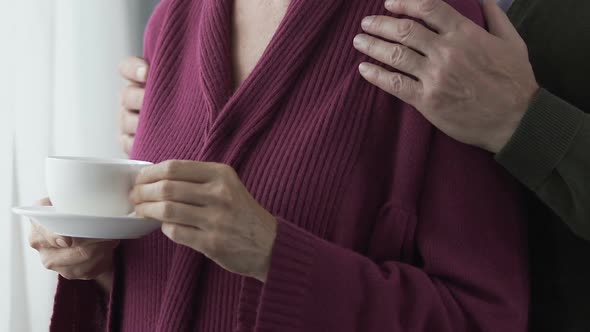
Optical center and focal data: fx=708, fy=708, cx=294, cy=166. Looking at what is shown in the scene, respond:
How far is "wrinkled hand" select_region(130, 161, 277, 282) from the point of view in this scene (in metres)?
0.71

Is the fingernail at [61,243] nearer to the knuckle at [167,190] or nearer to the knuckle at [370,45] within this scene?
the knuckle at [167,190]

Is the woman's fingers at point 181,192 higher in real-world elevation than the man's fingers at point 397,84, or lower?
lower

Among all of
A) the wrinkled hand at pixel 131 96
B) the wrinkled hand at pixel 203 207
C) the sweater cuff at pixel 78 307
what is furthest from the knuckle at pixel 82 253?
the wrinkled hand at pixel 131 96

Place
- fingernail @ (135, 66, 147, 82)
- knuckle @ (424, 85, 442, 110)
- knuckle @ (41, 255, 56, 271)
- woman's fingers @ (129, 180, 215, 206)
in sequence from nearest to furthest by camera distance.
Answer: woman's fingers @ (129, 180, 215, 206), knuckle @ (424, 85, 442, 110), knuckle @ (41, 255, 56, 271), fingernail @ (135, 66, 147, 82)

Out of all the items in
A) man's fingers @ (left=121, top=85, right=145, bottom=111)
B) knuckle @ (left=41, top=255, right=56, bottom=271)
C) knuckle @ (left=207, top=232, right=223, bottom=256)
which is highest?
knuckle @ (left=207, top=232, right=223, bottom=256)

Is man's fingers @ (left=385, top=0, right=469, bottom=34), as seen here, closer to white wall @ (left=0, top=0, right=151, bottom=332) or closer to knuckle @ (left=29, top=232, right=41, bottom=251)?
knuckle @ (left=29, top=232, right=41, bottom=251)

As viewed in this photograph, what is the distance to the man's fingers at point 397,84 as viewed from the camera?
0.85 m

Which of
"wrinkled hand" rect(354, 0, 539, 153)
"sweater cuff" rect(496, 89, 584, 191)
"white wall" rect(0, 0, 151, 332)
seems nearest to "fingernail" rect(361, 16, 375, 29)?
"wrinkled hand" rect(354, 0, 539, 153)

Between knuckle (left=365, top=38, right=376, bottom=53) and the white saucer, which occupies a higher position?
knuckle (left=365, top=38, right=376, bottom=53)

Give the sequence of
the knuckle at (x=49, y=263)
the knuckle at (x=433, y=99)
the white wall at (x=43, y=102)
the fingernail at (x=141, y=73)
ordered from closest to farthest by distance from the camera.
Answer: the knuckle at (x=433, y=99) < the knuckle at (x=49, y=263) < the fingernail at (x=141, y=73) < the white wall at (x=43, y=102)

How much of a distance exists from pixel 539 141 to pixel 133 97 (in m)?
0.68

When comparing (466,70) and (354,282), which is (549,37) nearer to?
(466,70)

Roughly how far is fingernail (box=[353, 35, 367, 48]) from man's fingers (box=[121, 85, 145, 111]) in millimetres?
465

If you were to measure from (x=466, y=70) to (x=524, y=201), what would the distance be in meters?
0.21
